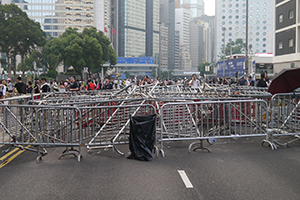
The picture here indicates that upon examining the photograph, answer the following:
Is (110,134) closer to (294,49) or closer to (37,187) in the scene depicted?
(37,187)

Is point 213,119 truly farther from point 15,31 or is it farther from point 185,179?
point 15,31

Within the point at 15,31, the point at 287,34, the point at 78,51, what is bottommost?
the point at 78,51

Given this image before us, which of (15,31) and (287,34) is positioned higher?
(15,31)

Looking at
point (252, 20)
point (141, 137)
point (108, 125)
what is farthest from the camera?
point (252, 20)

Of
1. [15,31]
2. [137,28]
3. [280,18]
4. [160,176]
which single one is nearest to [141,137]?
[160,176]

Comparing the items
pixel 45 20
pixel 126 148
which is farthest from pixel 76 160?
pixel 45 20

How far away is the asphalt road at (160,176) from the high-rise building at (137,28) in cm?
17010

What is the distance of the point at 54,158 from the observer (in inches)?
319

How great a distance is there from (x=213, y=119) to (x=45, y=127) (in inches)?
162

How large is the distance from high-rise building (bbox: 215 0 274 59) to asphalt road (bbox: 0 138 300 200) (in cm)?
17083

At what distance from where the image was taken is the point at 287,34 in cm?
4678

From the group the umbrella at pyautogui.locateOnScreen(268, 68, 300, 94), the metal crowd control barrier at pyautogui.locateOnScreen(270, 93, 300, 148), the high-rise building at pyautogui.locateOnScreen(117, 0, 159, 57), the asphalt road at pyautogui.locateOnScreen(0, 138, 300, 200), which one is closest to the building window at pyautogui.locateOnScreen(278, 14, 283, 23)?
the umbrella at pyautogui.locateOnScreen(268, 68, 300, 94)

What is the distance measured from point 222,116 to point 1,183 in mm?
5453

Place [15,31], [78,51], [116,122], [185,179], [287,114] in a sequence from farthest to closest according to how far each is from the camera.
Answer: [78,51] → [15,31] → [287,114] → [116,122] → [185,179]
